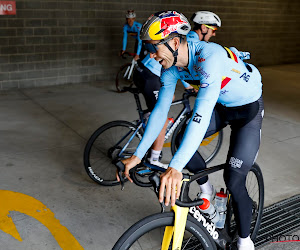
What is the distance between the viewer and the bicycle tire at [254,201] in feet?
9.82

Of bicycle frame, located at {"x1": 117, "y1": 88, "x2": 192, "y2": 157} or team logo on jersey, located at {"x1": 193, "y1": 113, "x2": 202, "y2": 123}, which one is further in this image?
bicycle frame, located at {"x1": 117, "y1": 88, "x2": 192, "y2": 157}

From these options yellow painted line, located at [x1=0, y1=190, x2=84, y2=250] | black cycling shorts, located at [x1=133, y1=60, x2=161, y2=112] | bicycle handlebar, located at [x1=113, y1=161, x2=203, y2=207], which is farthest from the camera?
black cycling shorts, located at [x1=133, y1=60, x2=161, y2=112]

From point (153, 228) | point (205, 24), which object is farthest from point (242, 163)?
point (205, 24)

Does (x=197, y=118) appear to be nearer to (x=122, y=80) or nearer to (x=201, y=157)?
(x=201, y=157)

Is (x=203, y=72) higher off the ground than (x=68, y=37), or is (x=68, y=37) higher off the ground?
(x=203, y=72)

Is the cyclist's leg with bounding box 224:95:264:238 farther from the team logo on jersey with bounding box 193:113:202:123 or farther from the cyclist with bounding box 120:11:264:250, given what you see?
the team logo on jersey with bounding box 193:113:202:123

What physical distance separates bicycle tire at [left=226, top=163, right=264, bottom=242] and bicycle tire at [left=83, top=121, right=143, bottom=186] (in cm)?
142

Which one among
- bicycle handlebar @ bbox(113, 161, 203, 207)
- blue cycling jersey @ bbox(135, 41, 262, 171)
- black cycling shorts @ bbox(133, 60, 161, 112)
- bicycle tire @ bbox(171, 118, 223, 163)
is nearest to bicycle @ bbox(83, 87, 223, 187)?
black cycling shorts @ bbox(133, 60, 161, 112)

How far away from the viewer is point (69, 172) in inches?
186

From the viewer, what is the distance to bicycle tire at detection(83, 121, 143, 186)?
424 cm

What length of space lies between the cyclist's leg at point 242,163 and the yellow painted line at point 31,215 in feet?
4.55

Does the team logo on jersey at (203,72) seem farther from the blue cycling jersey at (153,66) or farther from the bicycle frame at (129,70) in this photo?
the bicycle frame at (129,70)

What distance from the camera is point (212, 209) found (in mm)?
2758

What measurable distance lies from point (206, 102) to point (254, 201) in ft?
4.33
